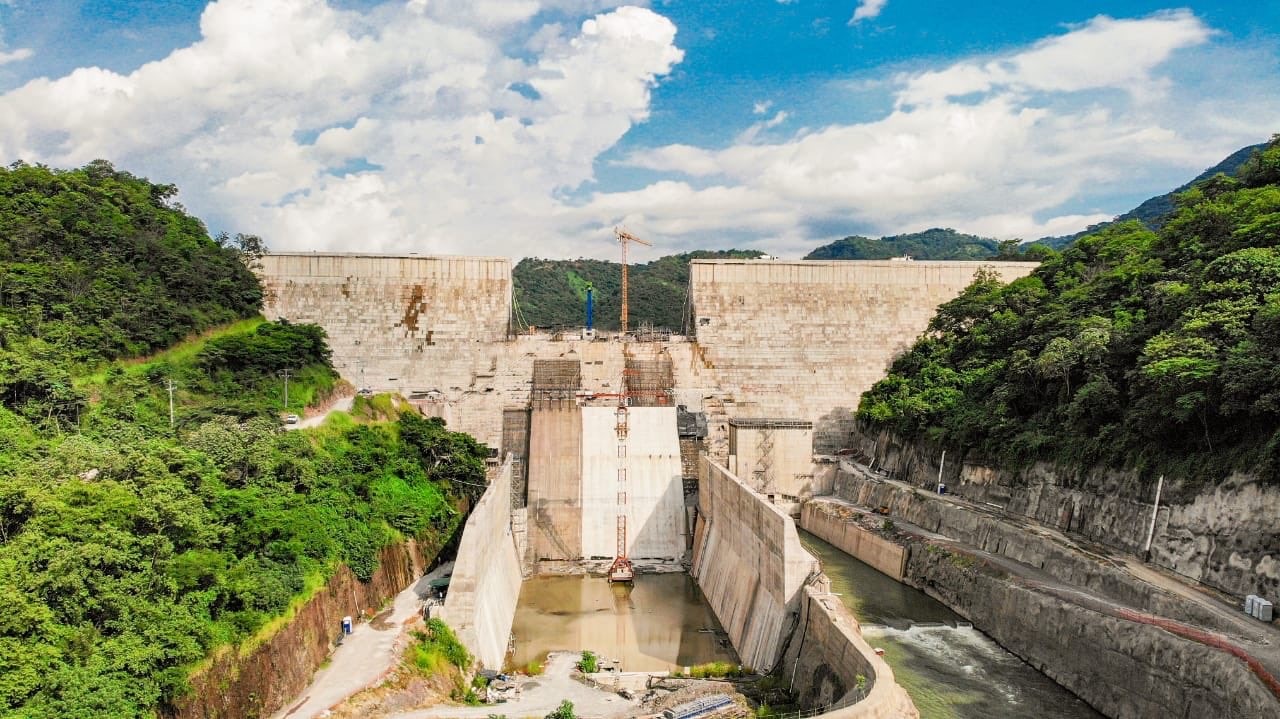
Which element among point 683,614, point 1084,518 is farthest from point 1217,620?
point 683,614

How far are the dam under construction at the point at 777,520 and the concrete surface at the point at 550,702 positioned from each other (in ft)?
5.35

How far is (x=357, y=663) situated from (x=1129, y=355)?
2424cm

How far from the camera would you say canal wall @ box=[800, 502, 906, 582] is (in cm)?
2912

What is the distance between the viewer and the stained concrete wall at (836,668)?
1360cm

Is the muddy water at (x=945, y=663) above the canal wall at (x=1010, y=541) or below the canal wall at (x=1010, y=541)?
below

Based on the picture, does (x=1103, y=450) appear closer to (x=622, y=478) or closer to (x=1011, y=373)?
(x=1011, y=373)

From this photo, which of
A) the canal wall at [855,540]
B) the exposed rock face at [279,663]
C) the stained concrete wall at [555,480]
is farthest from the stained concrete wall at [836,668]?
the stained concrete wall at [555,480]

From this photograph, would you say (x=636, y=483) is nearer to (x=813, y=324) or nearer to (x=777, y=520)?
(x=777, y=520)

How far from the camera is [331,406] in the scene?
3291cm

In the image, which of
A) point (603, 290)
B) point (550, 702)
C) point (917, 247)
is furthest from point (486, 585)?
point (917, 247)

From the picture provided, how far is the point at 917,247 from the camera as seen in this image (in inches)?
4678

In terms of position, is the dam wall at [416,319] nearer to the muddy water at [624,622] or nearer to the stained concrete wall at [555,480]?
the stained concrete wall at [555,480]

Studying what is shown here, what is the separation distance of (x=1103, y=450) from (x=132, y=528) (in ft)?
81.7

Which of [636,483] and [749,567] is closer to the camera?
[749,567]
